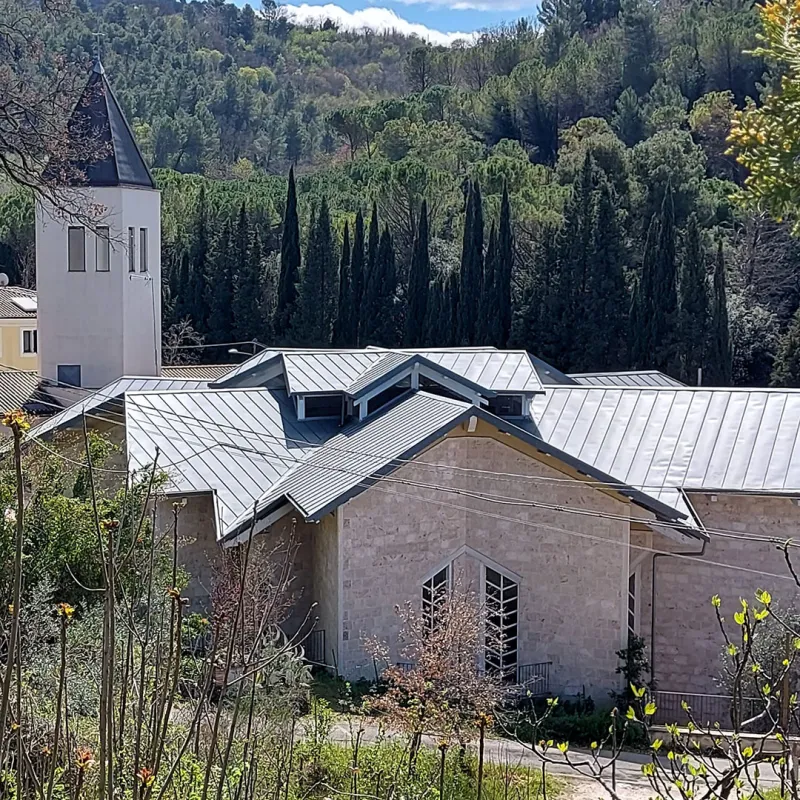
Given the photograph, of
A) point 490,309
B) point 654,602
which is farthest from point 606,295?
point 654,602

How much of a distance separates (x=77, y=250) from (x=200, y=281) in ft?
59.9

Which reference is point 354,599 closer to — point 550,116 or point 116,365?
point 116,365

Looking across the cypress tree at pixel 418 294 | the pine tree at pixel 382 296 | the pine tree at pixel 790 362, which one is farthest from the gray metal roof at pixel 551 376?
the pine tree at pixel 382 296

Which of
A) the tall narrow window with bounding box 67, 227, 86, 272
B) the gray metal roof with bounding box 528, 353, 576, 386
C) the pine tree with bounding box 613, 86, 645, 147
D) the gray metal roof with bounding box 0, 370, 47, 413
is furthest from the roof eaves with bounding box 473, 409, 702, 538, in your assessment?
the pine tree with bounding box 613, 86, 645, 147

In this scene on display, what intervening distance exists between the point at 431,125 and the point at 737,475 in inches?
1952

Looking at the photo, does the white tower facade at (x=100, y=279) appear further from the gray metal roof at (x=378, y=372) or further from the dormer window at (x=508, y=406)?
the dormer window at (x=508, y=406)

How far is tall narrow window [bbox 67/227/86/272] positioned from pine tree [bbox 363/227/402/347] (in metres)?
15.1

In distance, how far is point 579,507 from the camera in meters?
14.7

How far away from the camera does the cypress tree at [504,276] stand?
39.3m

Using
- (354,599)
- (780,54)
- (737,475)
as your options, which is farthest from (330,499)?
(780,54)

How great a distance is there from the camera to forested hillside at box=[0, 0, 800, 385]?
37.8 m

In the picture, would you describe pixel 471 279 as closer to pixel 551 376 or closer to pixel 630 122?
pixel 551 376

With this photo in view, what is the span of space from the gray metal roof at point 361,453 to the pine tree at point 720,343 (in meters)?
20.8

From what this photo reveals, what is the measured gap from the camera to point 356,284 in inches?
1639
